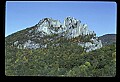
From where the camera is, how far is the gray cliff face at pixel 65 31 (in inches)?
81.0

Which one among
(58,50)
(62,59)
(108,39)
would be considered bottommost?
(62,59)

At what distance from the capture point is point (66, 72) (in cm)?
204

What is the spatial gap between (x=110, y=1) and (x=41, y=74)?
105cm

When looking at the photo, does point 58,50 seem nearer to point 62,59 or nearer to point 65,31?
point 62,59

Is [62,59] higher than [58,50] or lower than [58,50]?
lower

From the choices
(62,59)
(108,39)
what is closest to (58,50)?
(62,59)

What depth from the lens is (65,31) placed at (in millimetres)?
2107

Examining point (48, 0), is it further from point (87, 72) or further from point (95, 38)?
point (87, 72)

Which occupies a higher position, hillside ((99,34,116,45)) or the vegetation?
hillside ((99,34,116,45))

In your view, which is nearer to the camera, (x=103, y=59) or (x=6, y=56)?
(x=6, y=56)

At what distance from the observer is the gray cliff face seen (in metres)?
2.06

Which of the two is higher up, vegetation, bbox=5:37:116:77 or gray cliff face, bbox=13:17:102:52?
gray cliff face, bbox=13:17:102:52
